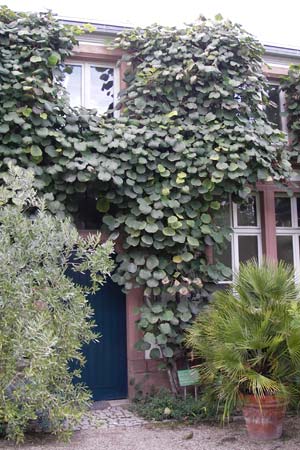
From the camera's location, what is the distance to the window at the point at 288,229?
9.30 m

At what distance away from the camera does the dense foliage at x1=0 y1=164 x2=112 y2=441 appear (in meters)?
5.04

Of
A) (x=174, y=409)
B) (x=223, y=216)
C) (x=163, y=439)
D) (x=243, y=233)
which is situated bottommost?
(x=163, y=439)

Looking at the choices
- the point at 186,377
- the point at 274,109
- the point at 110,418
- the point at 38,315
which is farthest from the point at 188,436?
the point at 274,109

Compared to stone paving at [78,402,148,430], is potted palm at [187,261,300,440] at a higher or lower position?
higher

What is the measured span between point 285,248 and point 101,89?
176 inches

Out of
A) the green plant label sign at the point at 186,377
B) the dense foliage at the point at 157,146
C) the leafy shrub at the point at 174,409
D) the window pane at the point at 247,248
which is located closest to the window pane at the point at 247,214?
the window pane at the point at 247,248

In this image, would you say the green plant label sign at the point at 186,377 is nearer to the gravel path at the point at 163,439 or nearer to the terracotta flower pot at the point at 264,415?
the gravel path at the point at 163,439

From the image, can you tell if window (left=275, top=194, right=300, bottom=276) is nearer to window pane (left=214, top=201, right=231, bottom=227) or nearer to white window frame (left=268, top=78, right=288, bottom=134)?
window pane (left=214, top=201, right=231, bottom=227)

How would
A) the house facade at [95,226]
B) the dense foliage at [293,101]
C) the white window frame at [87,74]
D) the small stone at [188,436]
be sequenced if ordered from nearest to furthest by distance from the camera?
the small stone at [188,436] → the house facade at [95,226] → the white window frame at [87,74] → the dense foliage at [293,101]

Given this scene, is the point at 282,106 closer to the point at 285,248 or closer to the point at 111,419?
the point at 285,248

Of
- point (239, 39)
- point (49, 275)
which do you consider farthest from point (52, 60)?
point (49, 275)

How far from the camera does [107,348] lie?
7883 mm

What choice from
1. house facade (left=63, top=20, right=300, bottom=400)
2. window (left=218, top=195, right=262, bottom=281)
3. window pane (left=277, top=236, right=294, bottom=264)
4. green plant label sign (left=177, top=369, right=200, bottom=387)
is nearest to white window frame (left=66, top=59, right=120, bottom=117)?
house facade (left=63, top=20, right=300, bottom=400)

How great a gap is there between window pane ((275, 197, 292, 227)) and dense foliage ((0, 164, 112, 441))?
15.3ft
